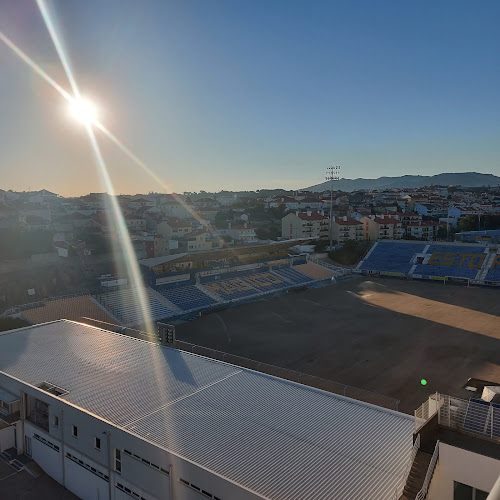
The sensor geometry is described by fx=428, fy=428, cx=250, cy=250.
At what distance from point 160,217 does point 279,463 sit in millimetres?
69551

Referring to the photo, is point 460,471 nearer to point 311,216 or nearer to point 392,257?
point 392,257

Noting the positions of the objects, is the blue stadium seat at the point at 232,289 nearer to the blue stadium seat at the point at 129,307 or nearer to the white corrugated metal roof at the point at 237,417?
the blue stadium seat at the point at 129,307

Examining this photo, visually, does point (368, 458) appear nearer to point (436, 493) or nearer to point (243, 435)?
point (436, 493)

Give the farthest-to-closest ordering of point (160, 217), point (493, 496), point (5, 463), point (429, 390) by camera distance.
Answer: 1. point (160, 217)
2. point (429, 390)
3. point (5, 463)
4. point (493, 496)

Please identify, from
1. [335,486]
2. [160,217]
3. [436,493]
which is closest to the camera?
[436,493]

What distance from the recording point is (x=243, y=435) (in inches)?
355

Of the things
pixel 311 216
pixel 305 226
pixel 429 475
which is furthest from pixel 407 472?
pixel 311 216

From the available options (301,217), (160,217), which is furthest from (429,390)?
(160,217)

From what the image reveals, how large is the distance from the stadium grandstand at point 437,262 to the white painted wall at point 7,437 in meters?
35.6

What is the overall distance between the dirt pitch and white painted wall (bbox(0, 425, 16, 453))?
33.5 ft

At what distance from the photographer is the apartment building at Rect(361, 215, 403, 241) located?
57969 mm

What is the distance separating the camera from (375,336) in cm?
2267

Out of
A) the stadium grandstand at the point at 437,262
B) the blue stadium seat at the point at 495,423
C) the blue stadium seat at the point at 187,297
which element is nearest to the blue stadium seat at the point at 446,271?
the stadium grandstand at the point at 437,262

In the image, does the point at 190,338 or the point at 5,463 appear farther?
the point at 190,338
